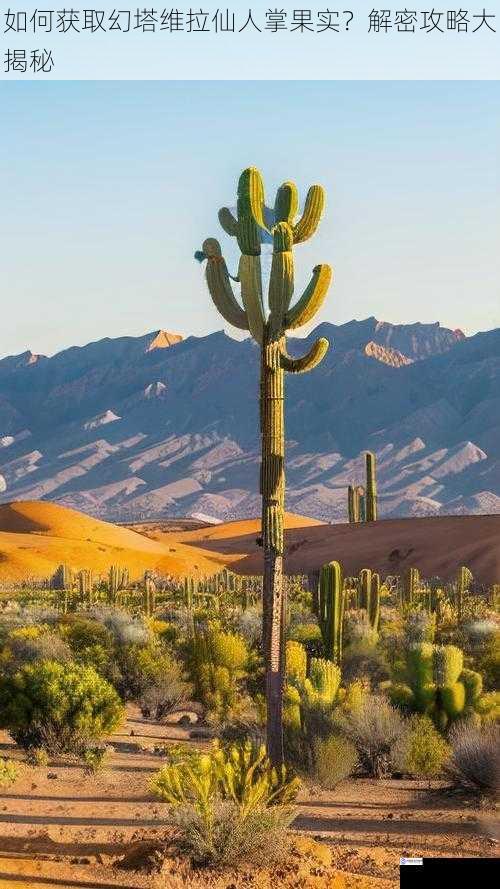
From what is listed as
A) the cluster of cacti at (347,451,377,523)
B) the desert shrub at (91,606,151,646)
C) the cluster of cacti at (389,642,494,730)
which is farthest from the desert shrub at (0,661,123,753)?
the cluster of cacti at (347,451,377,523)

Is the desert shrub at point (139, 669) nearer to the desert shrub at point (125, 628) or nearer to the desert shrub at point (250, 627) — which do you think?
the desert shrub at point (125, 628)

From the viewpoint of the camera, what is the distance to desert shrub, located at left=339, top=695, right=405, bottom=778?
53.1 ft

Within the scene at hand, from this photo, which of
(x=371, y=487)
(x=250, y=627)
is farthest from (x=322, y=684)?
(x=371, y=487)

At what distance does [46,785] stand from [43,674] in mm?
2517

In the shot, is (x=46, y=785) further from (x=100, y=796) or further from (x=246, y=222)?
(x=246, y=222)

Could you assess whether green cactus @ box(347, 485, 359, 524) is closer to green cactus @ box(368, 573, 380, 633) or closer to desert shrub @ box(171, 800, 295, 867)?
green cactus @ box(368, 573, 380, 633)

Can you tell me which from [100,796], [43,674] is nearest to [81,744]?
[43,674]

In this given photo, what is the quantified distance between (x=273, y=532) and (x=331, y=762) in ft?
10.4


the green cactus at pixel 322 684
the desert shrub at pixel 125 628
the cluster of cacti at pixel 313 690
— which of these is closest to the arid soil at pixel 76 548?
the desert shrub at pixel 125 628

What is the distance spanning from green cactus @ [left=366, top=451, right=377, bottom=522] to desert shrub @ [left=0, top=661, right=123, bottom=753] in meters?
28.5

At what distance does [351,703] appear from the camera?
17078 millimetres

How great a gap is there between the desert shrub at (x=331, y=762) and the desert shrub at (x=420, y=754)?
0.93 metres

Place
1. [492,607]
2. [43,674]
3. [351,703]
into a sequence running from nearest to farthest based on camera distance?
[351,703], [43,674], [492,607]

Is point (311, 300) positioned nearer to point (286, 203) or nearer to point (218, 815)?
point (286, 203)
